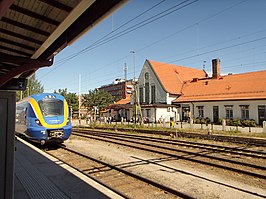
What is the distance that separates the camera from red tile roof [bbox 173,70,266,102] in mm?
31611

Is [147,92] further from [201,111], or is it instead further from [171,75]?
[201,111]

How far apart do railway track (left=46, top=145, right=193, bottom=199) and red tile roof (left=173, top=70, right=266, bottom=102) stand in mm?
25431

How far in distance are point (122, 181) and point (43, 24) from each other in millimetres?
5173

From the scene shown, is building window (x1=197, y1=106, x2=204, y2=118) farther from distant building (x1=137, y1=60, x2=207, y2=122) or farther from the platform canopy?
the platform canopy

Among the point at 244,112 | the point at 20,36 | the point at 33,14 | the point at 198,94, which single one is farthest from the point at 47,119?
the point at 198,94

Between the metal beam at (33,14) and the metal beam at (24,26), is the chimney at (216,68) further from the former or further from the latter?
the metal beam at (33,14)

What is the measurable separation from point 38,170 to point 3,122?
170 inches

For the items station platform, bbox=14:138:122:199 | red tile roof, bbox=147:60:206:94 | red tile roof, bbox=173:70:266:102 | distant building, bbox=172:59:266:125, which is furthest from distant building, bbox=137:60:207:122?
station platform, bbox=14:138:122:199

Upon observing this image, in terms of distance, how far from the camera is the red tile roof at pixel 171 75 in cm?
4325

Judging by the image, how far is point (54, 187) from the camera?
20.3ft

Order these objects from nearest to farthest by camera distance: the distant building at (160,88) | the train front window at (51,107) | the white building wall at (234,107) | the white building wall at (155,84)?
the train front window at (51,107) < the white building wall at (234,107) < the distant building at (160,88) < the white building wall at (155,84)

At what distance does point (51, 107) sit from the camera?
12883 millimetres

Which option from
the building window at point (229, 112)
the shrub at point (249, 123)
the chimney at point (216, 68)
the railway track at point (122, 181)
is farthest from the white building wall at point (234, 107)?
the railway track at point (122, 181)

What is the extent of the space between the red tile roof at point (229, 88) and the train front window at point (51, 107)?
2460cm
